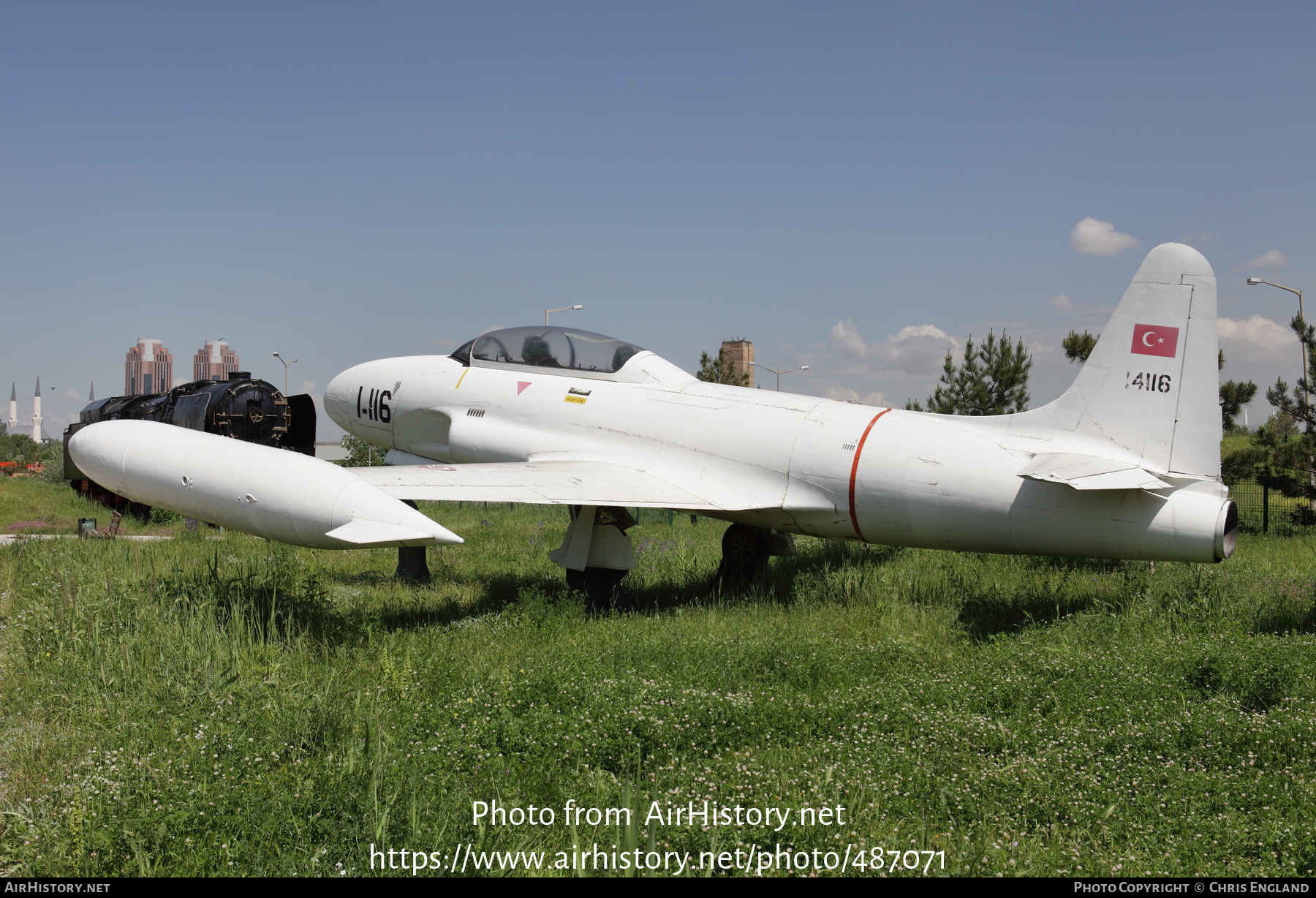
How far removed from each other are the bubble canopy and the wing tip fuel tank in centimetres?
365

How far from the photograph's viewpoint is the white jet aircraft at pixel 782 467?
652 centimetres

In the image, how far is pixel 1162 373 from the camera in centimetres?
688

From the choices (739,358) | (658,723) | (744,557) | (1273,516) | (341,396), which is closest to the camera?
(658,723)

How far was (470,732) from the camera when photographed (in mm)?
4531

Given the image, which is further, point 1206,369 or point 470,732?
point 1206,369

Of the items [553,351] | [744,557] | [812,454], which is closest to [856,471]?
[812,454]

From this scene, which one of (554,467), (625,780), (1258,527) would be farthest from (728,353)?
(625,780)

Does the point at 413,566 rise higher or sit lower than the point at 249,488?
lower

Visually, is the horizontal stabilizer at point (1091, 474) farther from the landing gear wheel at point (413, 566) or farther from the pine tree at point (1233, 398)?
the pine tree at point (1233, 398)

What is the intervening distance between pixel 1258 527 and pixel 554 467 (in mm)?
17534

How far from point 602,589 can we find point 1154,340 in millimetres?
6006

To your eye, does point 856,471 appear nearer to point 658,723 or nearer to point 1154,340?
point 1154,340

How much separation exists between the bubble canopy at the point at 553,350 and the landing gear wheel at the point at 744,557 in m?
2.51
